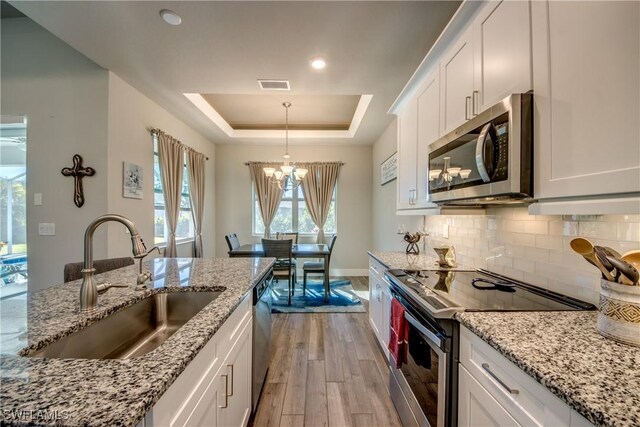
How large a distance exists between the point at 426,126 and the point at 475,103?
24.1 inches

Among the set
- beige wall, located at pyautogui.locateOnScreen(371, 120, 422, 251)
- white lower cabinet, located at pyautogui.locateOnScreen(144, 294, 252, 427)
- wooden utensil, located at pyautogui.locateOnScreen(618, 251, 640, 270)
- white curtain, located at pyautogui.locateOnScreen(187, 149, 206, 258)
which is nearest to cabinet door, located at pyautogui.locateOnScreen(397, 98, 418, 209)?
beige wall, located at pyautogui.locateOnScreen(371, 120, 422, 251)

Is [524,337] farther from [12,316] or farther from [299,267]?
[299,267]

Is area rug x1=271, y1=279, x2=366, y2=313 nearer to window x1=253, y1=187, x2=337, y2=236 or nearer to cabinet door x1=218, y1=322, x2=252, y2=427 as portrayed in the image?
window x1=253, y1=187, x2=337, y2=236

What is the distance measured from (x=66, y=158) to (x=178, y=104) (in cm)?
135

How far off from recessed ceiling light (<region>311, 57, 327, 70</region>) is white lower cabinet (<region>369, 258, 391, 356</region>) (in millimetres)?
1905

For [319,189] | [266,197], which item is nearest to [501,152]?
[319,189]

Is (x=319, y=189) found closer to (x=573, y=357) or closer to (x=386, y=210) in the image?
(x=386, y=210)

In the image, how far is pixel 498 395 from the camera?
2.83 feet

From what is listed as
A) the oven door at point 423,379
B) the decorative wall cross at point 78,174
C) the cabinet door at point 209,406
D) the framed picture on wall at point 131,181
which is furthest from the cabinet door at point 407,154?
the decorative wall cross at point 78,174

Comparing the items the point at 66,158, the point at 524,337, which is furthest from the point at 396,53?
the point at 66,158

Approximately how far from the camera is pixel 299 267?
539cm

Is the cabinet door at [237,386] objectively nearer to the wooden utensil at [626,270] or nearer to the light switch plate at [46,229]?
the wooden utensil at [626,270]

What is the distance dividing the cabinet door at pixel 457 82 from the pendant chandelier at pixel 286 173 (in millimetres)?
2389

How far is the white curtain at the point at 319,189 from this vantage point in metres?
5.26
